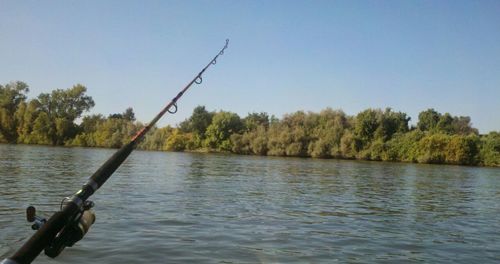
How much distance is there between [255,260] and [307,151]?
92216mm

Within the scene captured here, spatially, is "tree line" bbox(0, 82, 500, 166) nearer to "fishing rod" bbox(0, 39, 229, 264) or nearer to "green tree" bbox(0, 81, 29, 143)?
"green tree" bbox(0, 81, 29, 143)

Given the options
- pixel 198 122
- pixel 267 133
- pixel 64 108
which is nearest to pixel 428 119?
pixel 267 133

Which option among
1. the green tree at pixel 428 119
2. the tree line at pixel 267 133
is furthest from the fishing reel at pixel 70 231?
the green tree at pixel 428 119

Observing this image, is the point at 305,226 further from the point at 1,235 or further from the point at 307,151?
the point at 307,151

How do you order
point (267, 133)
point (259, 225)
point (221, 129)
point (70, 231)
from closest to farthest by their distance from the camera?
point (70, 231), point (259, 225), point (267, 133), point (221, 129)

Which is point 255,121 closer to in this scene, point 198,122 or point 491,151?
point 198,122

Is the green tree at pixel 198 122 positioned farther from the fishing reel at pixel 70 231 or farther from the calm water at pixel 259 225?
the fishing reel at pixel 70 231

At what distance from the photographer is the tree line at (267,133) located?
91.7m

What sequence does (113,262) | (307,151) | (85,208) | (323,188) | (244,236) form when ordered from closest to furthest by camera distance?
(85,208) → (113,262) → (244,236) → (323,188) → (307,151)

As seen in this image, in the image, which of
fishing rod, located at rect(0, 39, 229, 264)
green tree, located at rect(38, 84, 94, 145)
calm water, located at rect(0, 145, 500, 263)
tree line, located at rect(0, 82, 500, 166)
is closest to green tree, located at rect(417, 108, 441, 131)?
tree line, located at rect(0, 82, 500, 166)

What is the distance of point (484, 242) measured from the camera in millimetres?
14219

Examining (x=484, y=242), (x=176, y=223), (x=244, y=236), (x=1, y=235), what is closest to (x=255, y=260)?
(x=244, y=236)

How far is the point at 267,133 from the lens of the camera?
109 metres

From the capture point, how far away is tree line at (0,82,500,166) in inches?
3610
